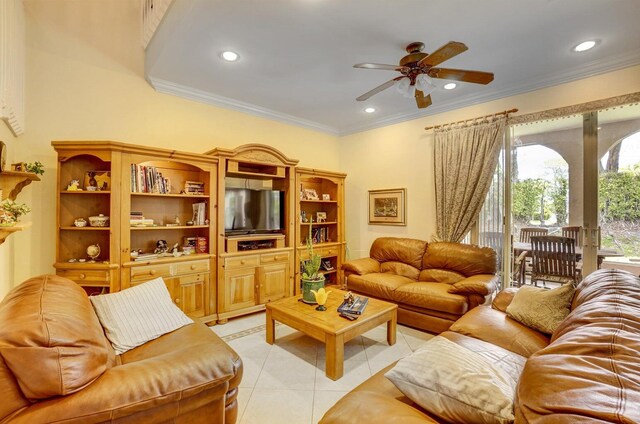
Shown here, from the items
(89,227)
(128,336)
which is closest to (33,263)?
(89,227)

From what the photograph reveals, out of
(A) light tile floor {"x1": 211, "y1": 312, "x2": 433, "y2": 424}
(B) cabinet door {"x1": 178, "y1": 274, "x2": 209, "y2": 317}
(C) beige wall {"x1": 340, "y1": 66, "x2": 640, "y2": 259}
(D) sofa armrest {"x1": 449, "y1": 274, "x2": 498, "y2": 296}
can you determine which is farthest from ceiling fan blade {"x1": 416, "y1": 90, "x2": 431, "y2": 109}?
(B) cabinet door {"x1": 178, "y1": 274, "x2": 209, "y2": 317}

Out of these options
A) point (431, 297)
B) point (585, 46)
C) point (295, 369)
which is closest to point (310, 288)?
point (295, 369)

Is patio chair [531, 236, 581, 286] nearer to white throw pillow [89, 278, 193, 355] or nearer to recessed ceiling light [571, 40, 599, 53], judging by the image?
recessed ceiling light [571, 40, 599, 53]

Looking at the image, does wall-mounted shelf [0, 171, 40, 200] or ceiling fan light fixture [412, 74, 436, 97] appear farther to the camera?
ceiling fan light fixture [412, 74, 436, 97]

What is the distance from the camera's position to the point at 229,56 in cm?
286

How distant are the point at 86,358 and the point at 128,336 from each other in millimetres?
836

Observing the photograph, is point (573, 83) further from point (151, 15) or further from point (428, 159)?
point (151, 15)

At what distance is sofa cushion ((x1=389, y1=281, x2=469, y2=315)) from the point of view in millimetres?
2982

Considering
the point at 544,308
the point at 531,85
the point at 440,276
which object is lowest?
the point at 440,276

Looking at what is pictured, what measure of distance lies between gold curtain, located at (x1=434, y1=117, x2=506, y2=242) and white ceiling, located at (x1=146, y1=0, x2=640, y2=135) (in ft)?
1.43

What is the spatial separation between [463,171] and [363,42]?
7.08 feet

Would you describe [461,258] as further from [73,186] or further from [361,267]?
[73,186]

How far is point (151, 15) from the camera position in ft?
9.87

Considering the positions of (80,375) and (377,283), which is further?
(377,283)
